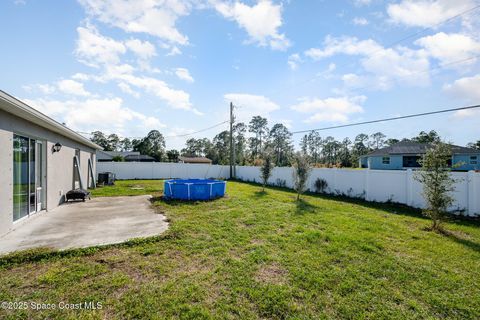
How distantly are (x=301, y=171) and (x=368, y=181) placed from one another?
3126 mm

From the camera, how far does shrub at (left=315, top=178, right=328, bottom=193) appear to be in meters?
13.0

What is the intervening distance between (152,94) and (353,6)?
12048 mm

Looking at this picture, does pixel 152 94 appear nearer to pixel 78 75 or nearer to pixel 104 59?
pixel 78 75

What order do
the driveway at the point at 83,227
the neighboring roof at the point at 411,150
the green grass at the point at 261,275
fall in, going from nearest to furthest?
the green grass at the point at 261,275
the driveway at the point at 83,227
the neighboring roof at the point at 411,150

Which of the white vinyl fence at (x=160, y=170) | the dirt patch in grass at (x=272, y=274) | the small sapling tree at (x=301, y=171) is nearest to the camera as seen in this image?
the dirt patch in grass at (x=272, y=274)

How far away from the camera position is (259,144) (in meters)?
47.0

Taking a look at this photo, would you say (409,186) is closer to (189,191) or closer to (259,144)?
(189,191)

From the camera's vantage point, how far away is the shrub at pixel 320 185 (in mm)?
13002

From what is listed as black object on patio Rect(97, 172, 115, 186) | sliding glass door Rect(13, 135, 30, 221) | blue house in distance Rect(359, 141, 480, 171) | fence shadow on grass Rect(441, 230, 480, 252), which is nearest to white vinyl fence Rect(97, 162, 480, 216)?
fence shadow on grass Rect(441, 230, 480, 252)

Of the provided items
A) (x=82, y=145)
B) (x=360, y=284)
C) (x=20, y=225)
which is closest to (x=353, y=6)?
(x=360, y=284)

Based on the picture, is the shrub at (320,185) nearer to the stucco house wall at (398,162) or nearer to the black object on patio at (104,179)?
the black object on patio at (104,179)

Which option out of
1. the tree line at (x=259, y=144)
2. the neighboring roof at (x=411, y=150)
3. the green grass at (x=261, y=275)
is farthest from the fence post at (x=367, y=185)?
the tree line at (x=259, y=144)

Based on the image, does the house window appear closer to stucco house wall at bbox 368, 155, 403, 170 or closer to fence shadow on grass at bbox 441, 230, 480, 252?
stucco house wall at bbox 368, 155, 403, 170

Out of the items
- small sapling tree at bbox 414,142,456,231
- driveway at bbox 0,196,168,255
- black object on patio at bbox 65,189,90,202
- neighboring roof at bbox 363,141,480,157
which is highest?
neighboring roof at bbox 363,141,480,157
